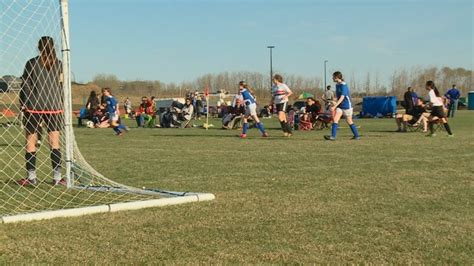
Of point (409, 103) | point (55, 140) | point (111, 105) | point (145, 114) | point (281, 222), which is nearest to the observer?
point (281, 222)

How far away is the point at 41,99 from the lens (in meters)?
7.77

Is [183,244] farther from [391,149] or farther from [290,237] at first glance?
[391,149]

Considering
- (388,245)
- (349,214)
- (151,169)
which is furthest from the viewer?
(151,169)

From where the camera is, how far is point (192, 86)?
323 feet

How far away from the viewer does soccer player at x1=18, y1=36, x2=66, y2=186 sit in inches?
303

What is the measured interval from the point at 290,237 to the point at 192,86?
310ft

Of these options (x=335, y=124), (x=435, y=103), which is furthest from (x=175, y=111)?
(x=435, y=103)

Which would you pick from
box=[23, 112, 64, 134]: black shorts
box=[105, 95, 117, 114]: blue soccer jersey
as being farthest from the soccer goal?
box=[105, 95, 117, 114]: blue soccer jersey

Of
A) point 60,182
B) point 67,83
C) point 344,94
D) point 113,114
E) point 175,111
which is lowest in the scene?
point 60,182

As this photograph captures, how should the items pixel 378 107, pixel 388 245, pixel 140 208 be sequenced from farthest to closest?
1. pixel 378 107
2. pixel 140 208
3. pixel 388 245

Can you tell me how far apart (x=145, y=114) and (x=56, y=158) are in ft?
69.5

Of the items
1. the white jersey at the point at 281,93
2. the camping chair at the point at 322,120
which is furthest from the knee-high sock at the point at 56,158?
the camping chair at the point at 322,120

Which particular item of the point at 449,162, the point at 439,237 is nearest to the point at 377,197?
the point at 439,237

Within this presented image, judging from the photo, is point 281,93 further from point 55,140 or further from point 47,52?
point 47,52
